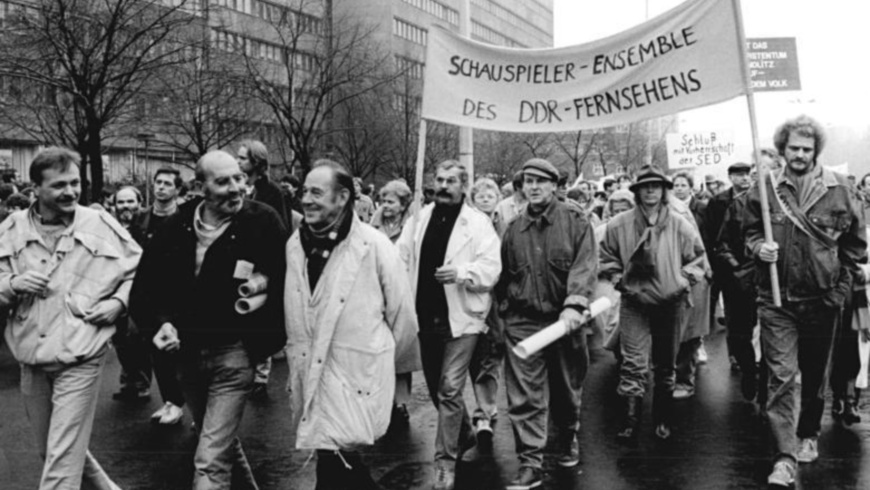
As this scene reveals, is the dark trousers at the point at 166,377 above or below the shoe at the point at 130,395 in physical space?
above

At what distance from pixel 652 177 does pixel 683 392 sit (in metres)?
2.46

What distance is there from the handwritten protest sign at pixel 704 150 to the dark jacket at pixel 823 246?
643 inches

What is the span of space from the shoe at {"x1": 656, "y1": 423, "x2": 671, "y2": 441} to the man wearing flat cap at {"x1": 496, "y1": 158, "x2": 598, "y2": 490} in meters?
1.15

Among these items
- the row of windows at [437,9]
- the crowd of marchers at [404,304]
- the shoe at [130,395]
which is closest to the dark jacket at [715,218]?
the crowd of marchers at [404,304]

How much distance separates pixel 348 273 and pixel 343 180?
19.6 inches

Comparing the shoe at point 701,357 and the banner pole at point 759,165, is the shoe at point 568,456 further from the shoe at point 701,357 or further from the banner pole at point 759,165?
the shoe at point 701,357

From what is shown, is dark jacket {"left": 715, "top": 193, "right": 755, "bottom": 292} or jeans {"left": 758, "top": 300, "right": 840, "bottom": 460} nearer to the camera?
jeans {"left": 758, "top": 300, "right": 840, "bottom": 460}

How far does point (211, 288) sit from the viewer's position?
4832mm

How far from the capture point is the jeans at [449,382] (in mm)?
5836

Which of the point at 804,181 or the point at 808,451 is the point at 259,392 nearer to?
the point at 808,451

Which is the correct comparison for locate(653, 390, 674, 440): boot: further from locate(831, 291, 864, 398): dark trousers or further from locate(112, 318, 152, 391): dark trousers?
locate(112, 318, 152, 391): dark trousers

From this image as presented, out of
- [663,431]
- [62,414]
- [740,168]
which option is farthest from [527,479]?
[740,168]

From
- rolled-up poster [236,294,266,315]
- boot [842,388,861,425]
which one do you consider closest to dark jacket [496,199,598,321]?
rolled-up poster [236,294,266,315]

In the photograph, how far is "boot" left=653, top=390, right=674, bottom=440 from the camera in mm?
6953
